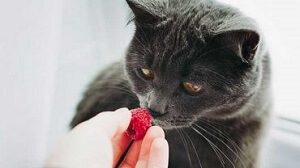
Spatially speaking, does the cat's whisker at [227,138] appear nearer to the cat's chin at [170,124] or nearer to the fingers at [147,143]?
the cat's chin at [170,124]

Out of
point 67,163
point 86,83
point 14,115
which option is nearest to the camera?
point 67,163

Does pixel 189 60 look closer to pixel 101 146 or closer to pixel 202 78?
pixel 202 78

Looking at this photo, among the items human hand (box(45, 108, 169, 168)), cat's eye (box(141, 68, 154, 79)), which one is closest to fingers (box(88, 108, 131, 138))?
human hand (box(45, 108, 169, 168))

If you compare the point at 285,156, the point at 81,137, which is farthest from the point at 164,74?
the point at 285,156

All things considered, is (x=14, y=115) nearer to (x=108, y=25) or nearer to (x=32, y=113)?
(x=32, y=113)

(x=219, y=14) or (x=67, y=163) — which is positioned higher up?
(x=219, y=14)
